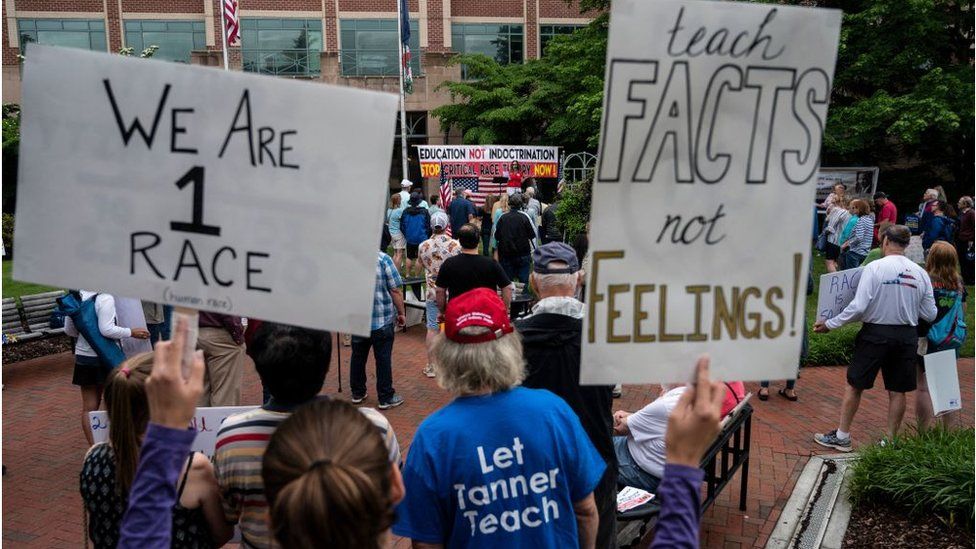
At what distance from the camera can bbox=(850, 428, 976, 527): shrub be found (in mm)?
4367

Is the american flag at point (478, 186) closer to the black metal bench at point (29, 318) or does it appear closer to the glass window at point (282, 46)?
the black metal bench at point (29, 318)

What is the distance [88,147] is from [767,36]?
1736 mm

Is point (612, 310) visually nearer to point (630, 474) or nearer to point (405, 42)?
point (630, 474)

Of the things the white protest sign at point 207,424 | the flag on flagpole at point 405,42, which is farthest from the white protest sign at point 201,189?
the flag on flagpole at point 405,42

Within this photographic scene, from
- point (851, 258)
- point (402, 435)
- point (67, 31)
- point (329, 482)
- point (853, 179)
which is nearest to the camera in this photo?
point (329, 482)

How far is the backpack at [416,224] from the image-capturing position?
1341 centimetres

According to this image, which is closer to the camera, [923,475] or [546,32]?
[923,475]

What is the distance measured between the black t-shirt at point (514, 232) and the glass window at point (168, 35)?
27.0 m

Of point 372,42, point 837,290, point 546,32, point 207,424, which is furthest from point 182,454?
point 546,32

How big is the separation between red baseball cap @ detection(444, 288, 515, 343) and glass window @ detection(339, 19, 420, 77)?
3219cm

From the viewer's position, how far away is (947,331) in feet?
18.8

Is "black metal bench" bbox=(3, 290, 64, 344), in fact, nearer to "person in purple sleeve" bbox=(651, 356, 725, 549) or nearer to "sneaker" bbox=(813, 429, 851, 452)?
"sneaker" bbox=(813, 429, 851, 452)

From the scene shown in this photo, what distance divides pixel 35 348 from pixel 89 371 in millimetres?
4857

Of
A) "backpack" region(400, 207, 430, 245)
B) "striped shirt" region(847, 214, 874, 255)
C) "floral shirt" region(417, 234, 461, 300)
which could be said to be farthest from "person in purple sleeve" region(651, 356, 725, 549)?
"backpack" region(400, 207, 430, 245)
